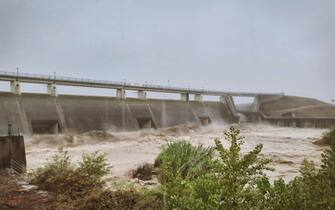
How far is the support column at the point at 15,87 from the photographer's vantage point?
30.9 metres

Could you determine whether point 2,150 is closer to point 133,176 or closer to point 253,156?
point 133,176

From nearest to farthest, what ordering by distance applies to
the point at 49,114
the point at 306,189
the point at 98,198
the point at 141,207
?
the point at 306,189, the point at 141,207, the point at 98,198, the point at 49,114

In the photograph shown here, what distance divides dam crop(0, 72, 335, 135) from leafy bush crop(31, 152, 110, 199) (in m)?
20.8

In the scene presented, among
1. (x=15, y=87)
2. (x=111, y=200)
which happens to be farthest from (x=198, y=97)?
(x=111, y=200)

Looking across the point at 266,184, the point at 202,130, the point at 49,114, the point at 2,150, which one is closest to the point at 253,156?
the point at 266,184

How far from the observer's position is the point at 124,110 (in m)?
39.5

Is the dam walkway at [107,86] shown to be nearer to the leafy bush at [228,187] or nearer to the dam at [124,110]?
the dam at [124,110]

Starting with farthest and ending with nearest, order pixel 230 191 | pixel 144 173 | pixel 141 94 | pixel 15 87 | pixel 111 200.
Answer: pixel 141 94
pixel 15 87
pixel 144 173
pixel 111 200
pixel 230 191

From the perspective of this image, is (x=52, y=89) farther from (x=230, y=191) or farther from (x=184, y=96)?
(x=230, y=191)

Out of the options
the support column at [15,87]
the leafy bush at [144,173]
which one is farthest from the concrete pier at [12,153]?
the support column at [15,87]

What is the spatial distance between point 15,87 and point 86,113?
701cm

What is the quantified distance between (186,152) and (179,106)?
129 feet

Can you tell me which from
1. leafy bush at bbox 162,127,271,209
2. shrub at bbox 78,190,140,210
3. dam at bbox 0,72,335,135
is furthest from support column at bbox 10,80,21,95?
leafy bush at bbox 162,127,271,209

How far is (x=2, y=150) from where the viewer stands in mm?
10273
